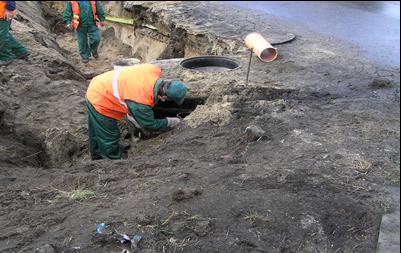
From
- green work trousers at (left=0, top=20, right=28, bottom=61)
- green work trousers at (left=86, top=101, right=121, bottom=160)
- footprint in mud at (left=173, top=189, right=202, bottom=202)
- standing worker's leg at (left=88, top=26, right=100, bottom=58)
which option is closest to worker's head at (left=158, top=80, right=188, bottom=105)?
green work trousers at (left=86, top=101, right=121, bottom=160)

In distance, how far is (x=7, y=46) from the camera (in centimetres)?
780

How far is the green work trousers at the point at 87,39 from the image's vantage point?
33.9 ft

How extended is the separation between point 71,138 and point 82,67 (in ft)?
16.5

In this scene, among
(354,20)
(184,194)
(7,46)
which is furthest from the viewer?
(354,20)

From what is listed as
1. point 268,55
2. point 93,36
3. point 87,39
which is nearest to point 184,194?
point 268,55

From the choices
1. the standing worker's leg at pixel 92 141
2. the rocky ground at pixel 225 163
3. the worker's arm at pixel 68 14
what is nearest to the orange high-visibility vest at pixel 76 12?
the worker's arm at pixel 68 14

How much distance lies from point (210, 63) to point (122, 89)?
2696mm

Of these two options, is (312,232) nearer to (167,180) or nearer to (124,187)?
(167,180)

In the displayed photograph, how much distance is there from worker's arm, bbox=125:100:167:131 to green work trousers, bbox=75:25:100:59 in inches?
225

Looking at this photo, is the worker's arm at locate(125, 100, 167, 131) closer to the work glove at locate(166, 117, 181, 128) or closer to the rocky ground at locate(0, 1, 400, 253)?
the work glove at locate(166, 117, 181, 128)

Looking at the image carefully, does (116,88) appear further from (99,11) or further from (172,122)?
(99,11)

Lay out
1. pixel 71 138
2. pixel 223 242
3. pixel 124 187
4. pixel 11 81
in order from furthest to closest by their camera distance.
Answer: pixel 11 81
pixel 71 138
pixel 124 187
pixel 223 242

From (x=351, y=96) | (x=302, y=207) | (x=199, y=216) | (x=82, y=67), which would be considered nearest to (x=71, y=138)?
(x=199, y=216)

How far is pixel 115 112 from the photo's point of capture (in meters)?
5.66
